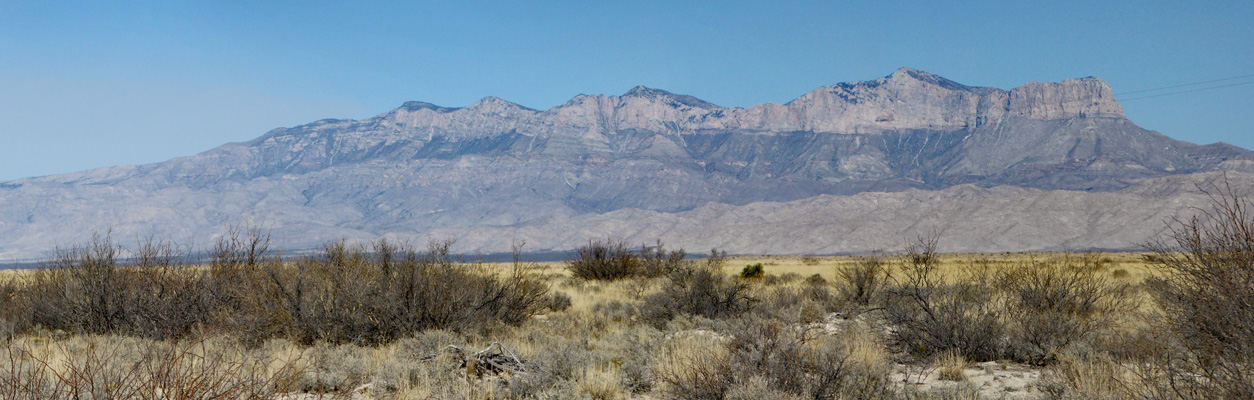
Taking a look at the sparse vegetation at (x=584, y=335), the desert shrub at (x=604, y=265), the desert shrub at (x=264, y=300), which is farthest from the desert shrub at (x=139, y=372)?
the desert shrub at (x=604, y=265)

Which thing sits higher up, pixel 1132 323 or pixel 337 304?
pixel 337 304

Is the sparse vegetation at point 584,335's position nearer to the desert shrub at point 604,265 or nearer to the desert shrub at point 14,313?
the desert shrub at point 14,313

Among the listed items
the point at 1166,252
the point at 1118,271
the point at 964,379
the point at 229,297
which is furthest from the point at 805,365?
the point at 1118,271

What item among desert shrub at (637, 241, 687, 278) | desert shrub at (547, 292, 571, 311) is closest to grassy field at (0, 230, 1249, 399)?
desert shrub at (547, 292, 571, 311)

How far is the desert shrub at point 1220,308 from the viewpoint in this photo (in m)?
6.00

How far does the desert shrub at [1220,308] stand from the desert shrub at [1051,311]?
1742 millimetres

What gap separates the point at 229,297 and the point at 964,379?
478 inches

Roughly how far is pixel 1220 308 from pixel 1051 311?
20.9 ft

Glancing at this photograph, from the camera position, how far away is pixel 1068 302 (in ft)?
47.7

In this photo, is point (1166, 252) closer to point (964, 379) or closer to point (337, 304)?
point (964, 379)

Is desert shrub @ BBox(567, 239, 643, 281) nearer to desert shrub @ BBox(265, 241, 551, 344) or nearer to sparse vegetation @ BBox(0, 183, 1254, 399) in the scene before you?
sparse vegetation @ BBox(0, 183, 1254, 399)

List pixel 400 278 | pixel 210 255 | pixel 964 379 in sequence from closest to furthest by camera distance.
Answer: pixel 964 379
pixel 400 278
pixel 210 255

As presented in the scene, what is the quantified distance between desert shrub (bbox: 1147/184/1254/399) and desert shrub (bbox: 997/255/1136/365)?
1742mm

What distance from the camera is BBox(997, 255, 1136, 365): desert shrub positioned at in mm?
10469
